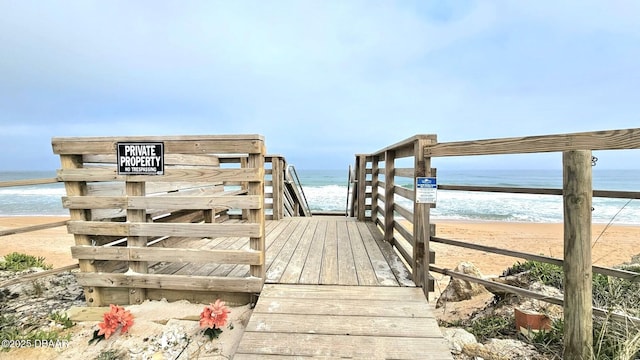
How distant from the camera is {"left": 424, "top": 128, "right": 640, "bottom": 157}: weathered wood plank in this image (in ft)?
4.34

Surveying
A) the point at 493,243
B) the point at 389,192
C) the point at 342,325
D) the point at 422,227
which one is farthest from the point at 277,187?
the point at 493,243

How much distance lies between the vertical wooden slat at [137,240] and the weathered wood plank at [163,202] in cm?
7

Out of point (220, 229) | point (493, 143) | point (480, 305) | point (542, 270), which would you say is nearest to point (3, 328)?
point (220, 229)

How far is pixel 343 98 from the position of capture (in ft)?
102

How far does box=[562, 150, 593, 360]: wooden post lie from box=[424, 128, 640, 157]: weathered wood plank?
0.06 m

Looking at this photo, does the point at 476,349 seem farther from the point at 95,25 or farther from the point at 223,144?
the point at 95,25

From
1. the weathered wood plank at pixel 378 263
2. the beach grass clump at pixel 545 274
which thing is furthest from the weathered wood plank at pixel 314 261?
the beach grass clump at pixel 545 274

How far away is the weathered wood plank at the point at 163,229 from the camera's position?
2232 mm

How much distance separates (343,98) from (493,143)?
3068 cm

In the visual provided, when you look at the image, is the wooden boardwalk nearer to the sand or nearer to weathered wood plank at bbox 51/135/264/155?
weathered wood plank at bbox 51/135/264/155

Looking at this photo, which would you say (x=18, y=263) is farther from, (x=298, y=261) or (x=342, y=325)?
(x=342, y=325)

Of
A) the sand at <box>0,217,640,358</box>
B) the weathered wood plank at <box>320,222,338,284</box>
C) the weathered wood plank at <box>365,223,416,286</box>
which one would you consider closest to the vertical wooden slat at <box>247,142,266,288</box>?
the weathered wood plank at <box>320,222,338,284</box>

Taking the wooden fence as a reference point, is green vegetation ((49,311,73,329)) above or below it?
below

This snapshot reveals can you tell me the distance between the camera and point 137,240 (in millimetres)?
2350
